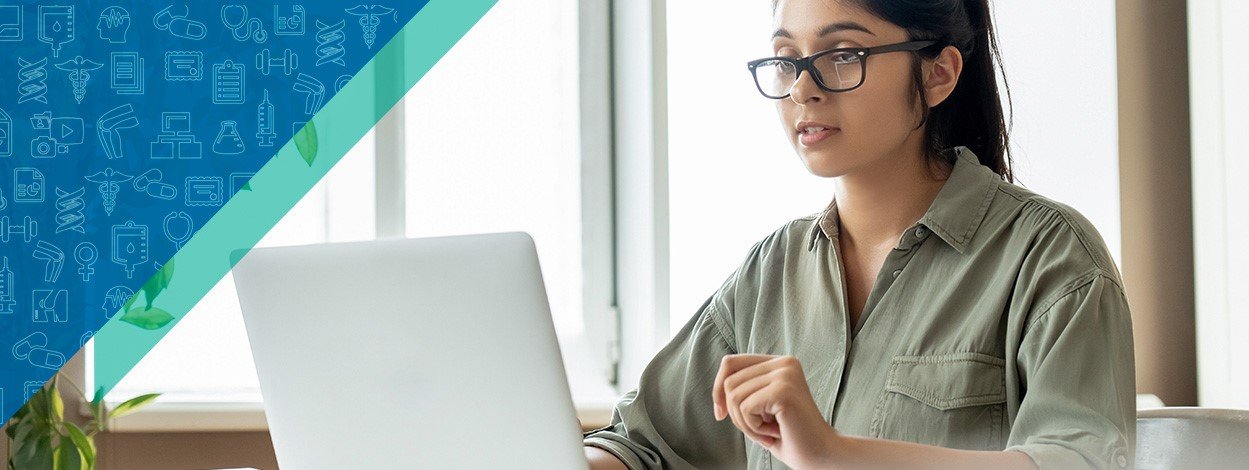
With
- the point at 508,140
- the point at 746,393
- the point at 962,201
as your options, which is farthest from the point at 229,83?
the point at 746,393

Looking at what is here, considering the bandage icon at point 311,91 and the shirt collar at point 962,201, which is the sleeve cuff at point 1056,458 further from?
the bandage icon at point 311,91

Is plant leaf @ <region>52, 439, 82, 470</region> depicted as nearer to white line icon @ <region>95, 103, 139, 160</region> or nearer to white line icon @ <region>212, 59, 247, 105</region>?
white line icon @ <region>95, 103, 139, 160</region>

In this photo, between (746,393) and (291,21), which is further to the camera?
(291,21)

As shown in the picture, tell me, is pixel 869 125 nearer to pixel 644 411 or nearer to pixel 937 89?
pixel 937 89

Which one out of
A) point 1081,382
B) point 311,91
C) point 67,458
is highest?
point 311,91

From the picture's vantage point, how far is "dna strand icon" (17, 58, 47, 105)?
2039mm

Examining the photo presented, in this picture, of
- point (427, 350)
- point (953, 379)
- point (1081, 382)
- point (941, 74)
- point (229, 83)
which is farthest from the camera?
point (229, 83)

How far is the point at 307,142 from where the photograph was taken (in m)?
2.20

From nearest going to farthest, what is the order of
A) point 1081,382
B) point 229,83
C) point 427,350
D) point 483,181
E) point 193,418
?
1. point 427,350
2. point 1081,382
3. point 193,418
4. point 229,83
5. point 483,181

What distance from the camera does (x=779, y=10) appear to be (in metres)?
1.18

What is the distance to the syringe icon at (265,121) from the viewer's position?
2162 millimetres

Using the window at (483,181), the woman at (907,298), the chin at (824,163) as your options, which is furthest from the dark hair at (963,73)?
the window at (483,181)

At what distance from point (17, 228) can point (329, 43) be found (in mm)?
662

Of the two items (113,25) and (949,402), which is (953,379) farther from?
(113,25)
